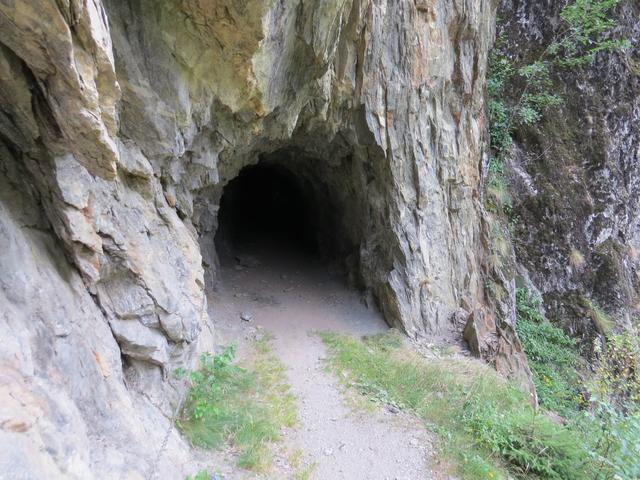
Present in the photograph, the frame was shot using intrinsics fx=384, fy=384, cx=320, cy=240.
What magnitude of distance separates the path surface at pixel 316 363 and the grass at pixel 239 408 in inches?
7.6

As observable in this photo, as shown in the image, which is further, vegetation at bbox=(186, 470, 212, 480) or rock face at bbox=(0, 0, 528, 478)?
vegetation at bbox=(186, 470, 212, 480)

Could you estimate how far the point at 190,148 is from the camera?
605 cm

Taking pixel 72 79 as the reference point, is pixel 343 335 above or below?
below

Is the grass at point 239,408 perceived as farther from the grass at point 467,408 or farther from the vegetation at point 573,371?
the vegetation at point 573,371

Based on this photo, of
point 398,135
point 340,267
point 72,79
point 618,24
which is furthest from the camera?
point 618,24

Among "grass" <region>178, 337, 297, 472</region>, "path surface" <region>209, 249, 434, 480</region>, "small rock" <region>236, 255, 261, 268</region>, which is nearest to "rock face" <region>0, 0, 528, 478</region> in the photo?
"grass" <region>178, 337, 297, 472</region>

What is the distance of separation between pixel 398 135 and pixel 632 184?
969 centimetres

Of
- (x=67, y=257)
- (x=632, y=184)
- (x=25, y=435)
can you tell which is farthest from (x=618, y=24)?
(x=25, y=435)

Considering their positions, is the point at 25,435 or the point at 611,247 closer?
the point at 25,435

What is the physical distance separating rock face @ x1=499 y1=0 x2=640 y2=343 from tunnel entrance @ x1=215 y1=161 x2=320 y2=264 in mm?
6799

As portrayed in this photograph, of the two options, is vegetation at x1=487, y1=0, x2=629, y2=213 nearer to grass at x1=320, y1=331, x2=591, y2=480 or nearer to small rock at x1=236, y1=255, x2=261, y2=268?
grass at x1=320, y1=331, x2=591, y2=480

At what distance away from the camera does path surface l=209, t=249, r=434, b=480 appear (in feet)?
15.9

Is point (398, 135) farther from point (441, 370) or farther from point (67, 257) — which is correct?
point (67, 257)

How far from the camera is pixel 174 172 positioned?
5789mm
